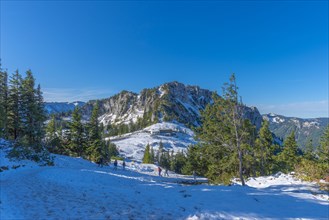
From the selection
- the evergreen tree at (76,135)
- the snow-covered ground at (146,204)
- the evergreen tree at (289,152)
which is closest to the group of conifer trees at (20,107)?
the evergreen tree at (76,135)

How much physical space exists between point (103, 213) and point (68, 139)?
45.0 metres

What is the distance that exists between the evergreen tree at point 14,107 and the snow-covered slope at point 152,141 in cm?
8784

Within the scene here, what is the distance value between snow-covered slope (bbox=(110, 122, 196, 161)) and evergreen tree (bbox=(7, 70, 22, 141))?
87841 millimetres

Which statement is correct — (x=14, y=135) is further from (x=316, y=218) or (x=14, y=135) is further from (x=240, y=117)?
(x=316, y=218)

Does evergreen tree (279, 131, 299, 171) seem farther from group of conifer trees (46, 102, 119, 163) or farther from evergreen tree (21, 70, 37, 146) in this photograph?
evergreen tree (21, 70, 37, 146)

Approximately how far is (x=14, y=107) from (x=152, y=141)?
128 m

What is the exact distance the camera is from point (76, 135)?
48.9 metres

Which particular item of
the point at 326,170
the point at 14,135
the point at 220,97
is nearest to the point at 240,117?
the point at 220,97

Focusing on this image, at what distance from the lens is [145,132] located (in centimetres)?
19438

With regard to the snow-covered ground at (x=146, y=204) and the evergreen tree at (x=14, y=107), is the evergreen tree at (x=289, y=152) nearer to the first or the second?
the snow-covered ground at (x=146, y=204)

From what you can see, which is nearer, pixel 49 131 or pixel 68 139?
pixel 68 139

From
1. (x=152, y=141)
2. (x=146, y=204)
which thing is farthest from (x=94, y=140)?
(x=152, y=141)

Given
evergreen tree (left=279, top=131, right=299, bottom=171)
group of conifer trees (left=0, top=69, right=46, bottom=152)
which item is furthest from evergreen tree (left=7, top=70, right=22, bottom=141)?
evergreen tree (left=279, top=131, right=299, bottom=171)

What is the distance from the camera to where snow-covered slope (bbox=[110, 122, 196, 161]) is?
137 m
